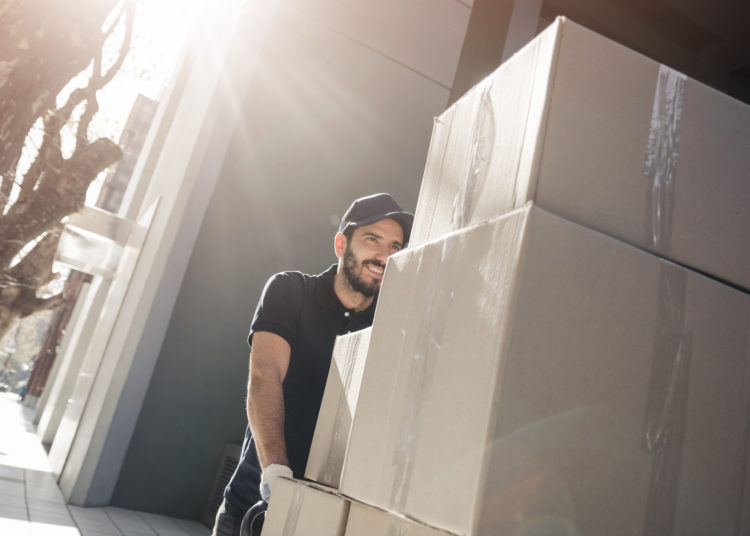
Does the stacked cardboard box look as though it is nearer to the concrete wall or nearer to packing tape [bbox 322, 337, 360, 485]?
packing tape [bbox 322, 337, 360, 485]

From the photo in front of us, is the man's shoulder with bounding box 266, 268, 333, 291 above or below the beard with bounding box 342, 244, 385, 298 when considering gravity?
below

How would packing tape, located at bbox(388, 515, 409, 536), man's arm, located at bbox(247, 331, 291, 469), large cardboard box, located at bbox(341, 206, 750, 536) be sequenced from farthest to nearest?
1. man's arm, located at bbox(247, 331, 291, 469)
2. packing tape, located at bbox(388, 515, 409, 536)
3. large cardboard box, located at bbox(341, 206, 750, 536)

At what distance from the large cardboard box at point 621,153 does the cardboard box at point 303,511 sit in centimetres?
55

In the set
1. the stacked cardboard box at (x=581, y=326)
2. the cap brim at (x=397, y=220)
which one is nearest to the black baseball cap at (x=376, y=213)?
the cap brim at (x=397, y=220)

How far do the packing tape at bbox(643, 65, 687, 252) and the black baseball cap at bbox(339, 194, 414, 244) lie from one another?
1.14 metres

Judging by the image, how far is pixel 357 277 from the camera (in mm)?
2133

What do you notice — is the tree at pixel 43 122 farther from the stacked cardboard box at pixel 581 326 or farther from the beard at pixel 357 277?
the stacked cardboard box at pixel 581 326

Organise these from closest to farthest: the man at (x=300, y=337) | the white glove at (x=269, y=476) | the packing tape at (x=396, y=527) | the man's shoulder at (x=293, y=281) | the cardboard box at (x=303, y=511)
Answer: the packing tape at (x=396, y=527) < the cardboard box at (x=303, y=511) < the white glove at (x=269, y=476) < the man at (x=300, y=337) < the man's shoulder at (x=293, y=281)

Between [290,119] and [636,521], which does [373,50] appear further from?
[636,521]

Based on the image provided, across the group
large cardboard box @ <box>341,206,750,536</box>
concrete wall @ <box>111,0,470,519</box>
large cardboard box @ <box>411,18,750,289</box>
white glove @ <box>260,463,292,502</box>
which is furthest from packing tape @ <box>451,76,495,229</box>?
concrete wall @ <box>111,0,470,519</box>

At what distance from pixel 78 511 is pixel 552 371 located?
14.5 feet

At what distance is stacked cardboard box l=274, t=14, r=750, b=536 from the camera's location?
31.5 inches

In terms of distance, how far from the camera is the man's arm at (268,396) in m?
1.60

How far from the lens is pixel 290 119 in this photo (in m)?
Result: 5.30
